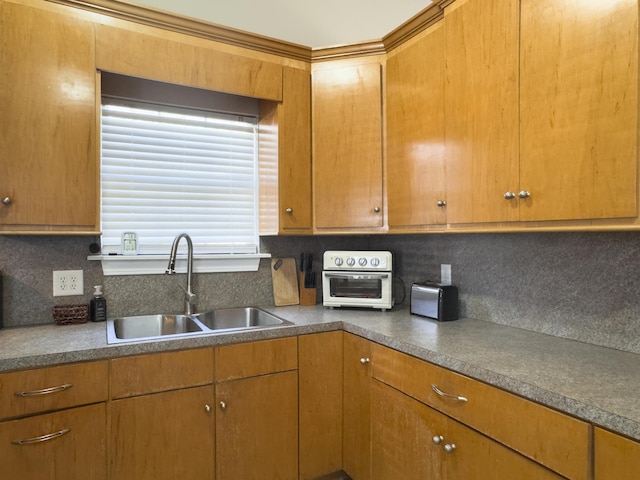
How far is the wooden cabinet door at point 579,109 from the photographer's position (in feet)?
3.61

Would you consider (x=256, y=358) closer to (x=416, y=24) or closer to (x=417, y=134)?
(x=417, y=134)

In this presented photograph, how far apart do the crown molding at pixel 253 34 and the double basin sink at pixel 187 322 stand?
4.62 ft

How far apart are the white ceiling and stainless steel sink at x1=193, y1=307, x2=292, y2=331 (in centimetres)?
160

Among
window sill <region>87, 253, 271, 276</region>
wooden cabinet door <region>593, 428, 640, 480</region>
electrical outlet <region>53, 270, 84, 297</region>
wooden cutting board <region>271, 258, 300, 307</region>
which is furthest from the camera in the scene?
wooden cutting board <region>271, 258, 300, 307</region>

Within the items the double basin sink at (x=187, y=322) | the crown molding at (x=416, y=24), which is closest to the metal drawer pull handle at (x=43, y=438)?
the double basin sink at (x=187, y=322)

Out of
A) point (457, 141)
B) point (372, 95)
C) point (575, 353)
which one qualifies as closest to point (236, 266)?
point (372, 95)

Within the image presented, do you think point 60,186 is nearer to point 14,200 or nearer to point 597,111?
point 14,200

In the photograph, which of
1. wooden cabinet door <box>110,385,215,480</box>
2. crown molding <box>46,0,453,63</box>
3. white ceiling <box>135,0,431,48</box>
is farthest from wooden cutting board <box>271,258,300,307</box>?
white ceiling <box>135,0,431,48</box>

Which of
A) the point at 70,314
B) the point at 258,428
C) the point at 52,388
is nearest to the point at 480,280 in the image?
the point at 258,428

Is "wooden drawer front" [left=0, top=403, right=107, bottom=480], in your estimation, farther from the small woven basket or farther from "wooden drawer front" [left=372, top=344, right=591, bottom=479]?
"wooden drawer front" [left=372, top=344, right=591, bottom=479]

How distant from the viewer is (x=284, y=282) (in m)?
2.39

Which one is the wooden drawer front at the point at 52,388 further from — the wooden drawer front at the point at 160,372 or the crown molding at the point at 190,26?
the crown molding at the point at 190,26

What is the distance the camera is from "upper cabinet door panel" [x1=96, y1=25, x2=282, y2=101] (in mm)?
1734

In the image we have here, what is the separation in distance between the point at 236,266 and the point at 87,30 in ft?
4.34
